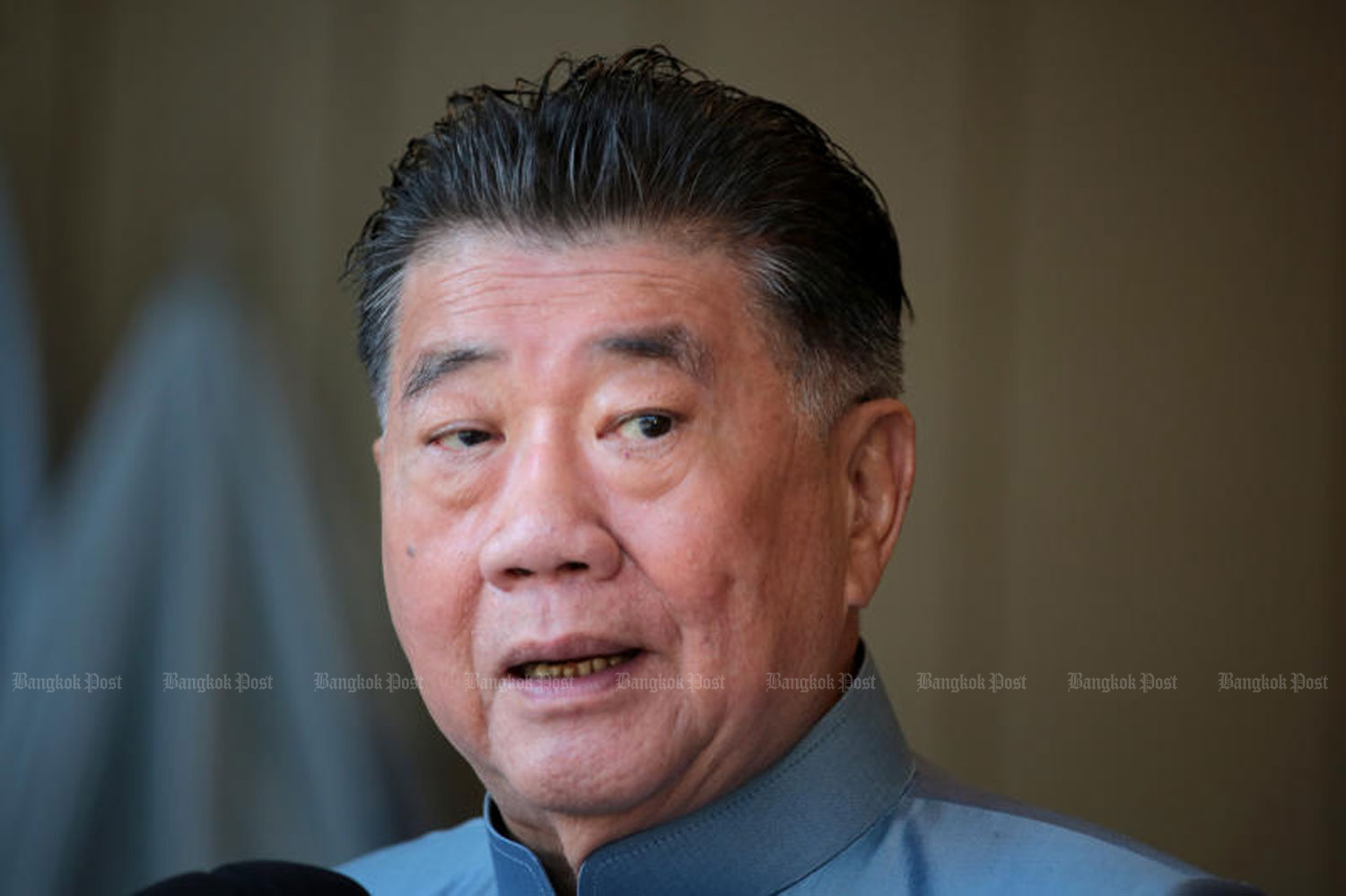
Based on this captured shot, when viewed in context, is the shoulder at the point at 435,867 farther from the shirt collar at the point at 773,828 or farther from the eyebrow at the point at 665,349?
the eyebrow at the point at 665,349

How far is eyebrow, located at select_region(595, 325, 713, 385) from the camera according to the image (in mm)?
1349

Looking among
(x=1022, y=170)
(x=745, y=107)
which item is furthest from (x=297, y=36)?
(x=745, y=107)

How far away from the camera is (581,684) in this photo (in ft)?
4.29

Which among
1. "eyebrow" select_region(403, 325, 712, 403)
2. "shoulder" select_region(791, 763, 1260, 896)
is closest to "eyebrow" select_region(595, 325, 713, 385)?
"eyebrow" select_region(403, 325, 712, 403)

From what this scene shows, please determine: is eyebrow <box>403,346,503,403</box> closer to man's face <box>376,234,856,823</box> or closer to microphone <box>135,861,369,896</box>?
man's face <box>376,234,856,823</box>

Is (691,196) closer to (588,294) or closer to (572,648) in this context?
(588,294)

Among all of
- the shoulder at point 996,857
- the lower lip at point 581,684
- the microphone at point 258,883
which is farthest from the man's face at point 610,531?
the microphone at point 258,883

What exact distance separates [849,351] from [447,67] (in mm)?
1722

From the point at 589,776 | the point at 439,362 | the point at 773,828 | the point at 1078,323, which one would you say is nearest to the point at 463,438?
the point at 439,362

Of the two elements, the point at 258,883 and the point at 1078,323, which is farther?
the point at 1078,323

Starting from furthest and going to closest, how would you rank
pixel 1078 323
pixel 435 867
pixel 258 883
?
pixel 1078 323, pixel 435 867, pixel 258 883

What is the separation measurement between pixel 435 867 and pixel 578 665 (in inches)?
22.1

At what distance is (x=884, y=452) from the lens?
152 cm

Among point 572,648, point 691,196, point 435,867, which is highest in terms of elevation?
point 691,196
